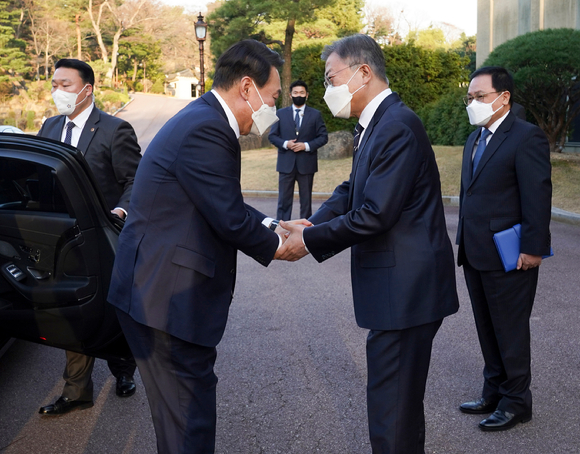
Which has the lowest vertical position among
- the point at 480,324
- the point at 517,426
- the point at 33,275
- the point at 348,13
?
the point at 517,426

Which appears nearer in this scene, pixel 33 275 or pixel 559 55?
pixel 33 275

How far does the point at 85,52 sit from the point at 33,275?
68.7m

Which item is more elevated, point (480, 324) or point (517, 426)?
point (480, 324)

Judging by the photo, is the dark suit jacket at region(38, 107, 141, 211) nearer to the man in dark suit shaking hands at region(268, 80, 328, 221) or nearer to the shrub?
the man in dark suit shaking hands at region(268, 80, 328, 221)

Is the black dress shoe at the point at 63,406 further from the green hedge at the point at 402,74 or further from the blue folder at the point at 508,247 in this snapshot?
the green hedge at the point at 402,74

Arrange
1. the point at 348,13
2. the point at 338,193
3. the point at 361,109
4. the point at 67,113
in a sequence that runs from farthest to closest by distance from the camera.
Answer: the point at 348,13 < the point at 67,113 < the point at 338,193 < the point at 361,109

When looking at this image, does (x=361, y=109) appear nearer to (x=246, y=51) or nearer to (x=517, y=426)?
(x=246, y=51)

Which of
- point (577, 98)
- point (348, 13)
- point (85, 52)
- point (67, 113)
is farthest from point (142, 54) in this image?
point (67, 113)

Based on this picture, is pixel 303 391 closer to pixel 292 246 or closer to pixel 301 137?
→ pixel 292 246

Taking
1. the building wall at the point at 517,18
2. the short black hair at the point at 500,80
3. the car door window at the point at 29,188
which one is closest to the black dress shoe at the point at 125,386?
the car door window at the point at 29,188

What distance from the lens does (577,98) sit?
48.8ft

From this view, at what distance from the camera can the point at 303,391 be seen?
14.1ft

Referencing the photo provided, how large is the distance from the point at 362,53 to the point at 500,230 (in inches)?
58.3

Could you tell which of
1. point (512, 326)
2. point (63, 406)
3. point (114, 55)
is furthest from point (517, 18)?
point (114, 55)
